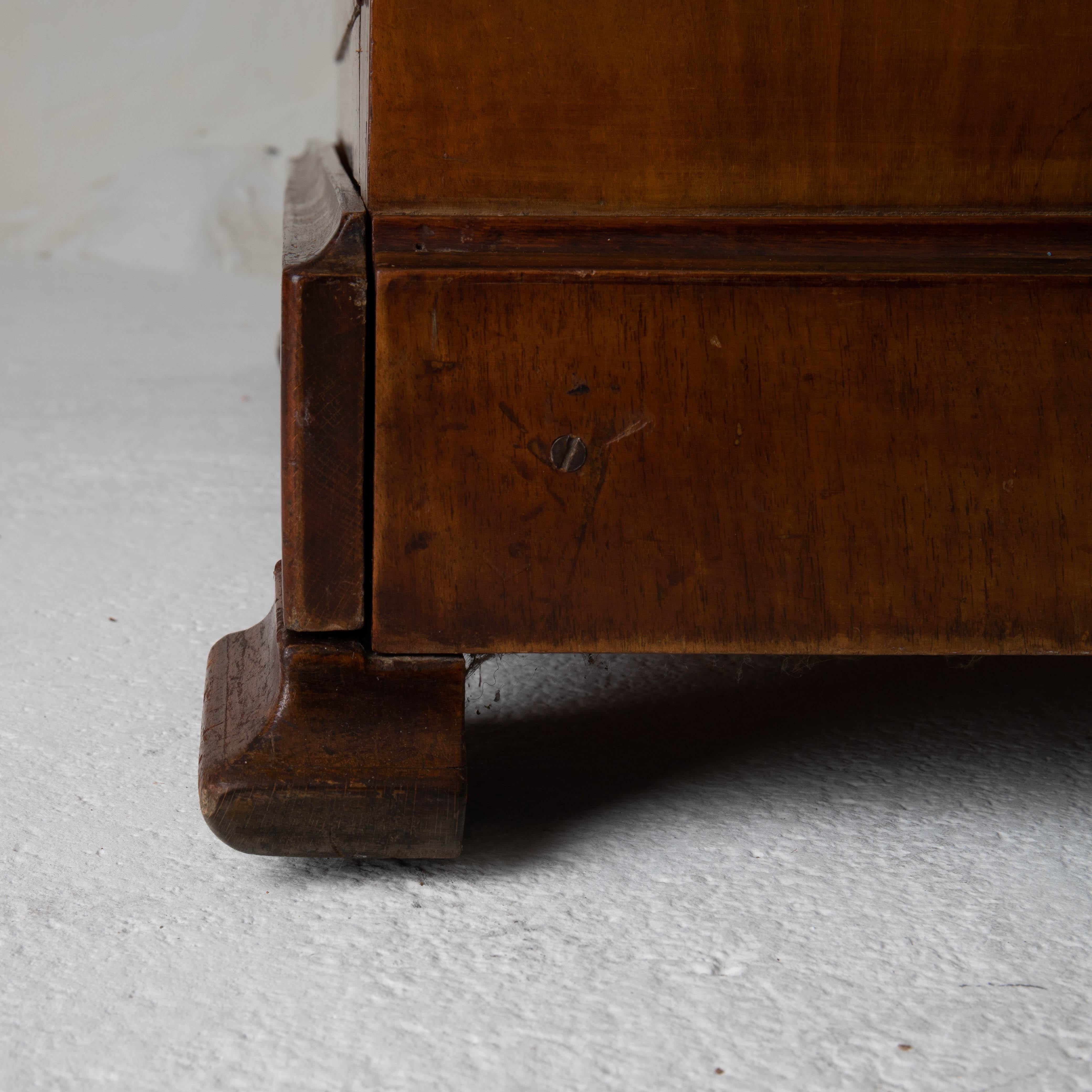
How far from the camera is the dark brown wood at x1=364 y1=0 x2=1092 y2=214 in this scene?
636mm

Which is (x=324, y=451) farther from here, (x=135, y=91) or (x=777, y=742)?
(x=135, y=91)

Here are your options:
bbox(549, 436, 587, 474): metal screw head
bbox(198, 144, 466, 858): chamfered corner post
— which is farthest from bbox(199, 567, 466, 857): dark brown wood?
bbox(549, 436, 587, 474): metal screw head

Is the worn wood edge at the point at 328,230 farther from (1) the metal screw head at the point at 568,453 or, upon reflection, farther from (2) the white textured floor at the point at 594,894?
(2) the white textured floor at the point at 594,894

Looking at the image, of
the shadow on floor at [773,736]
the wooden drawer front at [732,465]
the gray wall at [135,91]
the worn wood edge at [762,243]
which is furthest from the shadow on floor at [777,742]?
the gray wall at [135,91]

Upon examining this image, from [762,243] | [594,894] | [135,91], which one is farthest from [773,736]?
[135,91]

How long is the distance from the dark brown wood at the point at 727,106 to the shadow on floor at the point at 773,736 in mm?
306

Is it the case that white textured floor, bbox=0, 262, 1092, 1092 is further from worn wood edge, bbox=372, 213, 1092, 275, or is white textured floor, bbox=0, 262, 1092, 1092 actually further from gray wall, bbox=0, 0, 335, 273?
gray wall, bbox=0, 0, 335, 273

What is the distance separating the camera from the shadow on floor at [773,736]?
0.80 meters

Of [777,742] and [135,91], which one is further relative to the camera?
[135,91]

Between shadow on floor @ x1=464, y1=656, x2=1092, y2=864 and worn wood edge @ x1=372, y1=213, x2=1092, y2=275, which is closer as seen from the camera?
worn wood edge @ x1=372, y1=213, x2=1092, y2=275

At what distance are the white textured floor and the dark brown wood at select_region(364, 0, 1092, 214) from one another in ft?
0.98

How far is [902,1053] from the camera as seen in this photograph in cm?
55

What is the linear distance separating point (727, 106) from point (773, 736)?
0.45 m

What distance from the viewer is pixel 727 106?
2.12 feet
